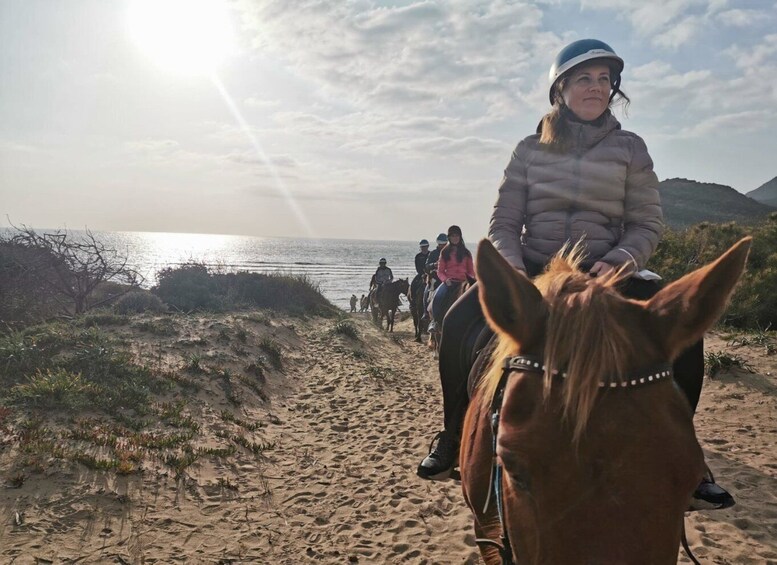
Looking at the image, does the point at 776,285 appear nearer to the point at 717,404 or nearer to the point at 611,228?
the point at 717,404

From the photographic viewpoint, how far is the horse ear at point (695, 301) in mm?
1337

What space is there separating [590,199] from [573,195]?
95mm

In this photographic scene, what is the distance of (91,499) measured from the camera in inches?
176

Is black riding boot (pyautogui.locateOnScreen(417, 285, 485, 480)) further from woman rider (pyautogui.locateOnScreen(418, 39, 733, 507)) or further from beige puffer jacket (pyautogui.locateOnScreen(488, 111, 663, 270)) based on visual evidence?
beige puffer jacket (pyautogui.locateOnScreen(488, 111, 663, 270))

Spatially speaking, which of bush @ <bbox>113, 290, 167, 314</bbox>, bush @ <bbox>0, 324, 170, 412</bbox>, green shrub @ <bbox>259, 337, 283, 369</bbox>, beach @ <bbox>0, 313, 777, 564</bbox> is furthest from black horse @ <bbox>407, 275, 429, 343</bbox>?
bush @ <bbox>0, 324, 170, 412</bbox>

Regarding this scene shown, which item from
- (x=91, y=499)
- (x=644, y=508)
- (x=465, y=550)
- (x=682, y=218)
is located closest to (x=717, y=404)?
(x=465, y=550)

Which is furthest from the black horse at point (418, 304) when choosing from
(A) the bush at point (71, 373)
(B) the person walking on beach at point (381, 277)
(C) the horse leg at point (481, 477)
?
(C) the horse leg at point (481, 477)

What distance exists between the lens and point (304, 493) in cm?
534

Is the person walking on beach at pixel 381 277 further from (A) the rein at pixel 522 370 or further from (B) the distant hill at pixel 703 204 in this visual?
(B) the distant hill at pixel 703 204

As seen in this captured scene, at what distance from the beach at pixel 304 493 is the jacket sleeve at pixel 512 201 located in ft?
9.89

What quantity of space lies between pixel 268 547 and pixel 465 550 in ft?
5.86

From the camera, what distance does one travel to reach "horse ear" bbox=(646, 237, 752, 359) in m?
1.34

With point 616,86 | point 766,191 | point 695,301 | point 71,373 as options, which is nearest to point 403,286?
point 71,373

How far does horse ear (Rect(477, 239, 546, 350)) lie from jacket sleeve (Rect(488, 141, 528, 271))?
130 cm
